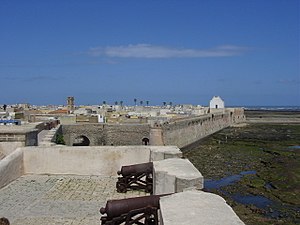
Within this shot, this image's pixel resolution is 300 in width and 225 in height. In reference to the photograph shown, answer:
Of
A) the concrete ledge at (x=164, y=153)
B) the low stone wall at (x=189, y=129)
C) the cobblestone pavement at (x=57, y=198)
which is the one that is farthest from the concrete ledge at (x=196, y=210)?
the low stone wall at (x=189, y=129)

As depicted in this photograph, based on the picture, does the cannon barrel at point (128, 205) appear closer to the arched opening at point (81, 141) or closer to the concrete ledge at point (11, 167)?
the concrete ledge at point (11, 167)

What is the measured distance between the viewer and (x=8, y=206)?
660 cm

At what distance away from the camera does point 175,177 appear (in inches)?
211

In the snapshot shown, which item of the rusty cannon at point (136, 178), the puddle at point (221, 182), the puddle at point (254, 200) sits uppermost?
the rusty cannon at point (136, 178)

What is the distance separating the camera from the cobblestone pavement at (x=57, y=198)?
6.08 metres

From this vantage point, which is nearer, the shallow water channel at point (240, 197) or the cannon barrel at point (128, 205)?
the cannon barrel at point (128, 205)

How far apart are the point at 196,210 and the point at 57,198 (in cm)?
414

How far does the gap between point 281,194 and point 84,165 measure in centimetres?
1288

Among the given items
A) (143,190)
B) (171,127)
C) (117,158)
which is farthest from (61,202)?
(171,127)

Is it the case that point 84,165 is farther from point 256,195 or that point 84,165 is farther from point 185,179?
point 256,195

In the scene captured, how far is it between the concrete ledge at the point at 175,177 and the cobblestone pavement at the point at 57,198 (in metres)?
1.08

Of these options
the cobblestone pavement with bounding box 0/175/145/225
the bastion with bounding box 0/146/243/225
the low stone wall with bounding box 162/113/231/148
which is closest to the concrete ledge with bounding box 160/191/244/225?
the bastion with bounding box 0/146/243/225

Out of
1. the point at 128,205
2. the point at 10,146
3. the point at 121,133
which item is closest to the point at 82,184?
the point at 10,146

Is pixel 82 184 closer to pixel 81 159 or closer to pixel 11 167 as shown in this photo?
pixel 81 159
